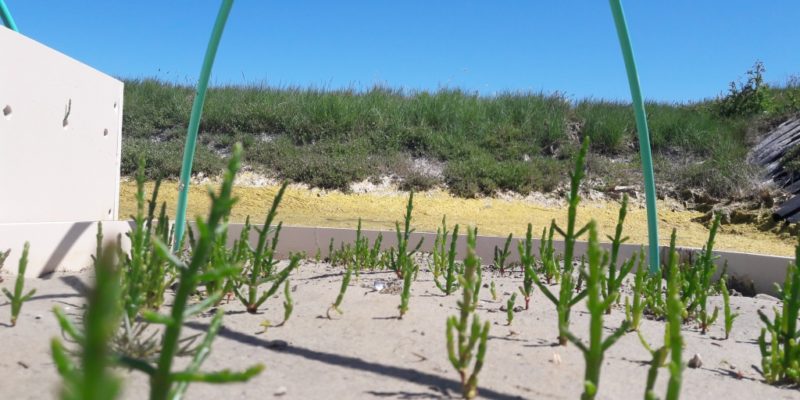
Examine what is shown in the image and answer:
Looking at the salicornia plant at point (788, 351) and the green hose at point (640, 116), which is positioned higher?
the green hose at point (640, 116)

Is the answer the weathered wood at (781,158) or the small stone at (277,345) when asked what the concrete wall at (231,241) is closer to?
the small stone at (277,345)

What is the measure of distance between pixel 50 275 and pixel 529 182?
8.72 m

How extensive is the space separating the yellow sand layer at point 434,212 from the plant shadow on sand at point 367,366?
6.04m

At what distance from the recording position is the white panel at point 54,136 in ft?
11.2

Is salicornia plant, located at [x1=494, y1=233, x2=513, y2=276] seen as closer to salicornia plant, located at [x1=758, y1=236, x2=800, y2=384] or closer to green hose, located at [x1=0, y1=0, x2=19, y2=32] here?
salicornia plant, located at [x1=758, y1=236, x2=800, y2=384]

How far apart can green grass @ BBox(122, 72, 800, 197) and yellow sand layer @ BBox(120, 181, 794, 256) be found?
490 mm

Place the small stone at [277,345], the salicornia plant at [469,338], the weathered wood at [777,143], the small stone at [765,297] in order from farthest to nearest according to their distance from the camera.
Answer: the weathered wood at [777,143]
the small stone at [765,297]
the small stone at [277,345]
the salicornia plant at [469,338]

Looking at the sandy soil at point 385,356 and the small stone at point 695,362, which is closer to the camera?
the sandy soil at point 385,356

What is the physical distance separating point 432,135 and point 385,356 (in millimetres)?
10287

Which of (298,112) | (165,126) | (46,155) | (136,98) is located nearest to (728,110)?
(298,112)

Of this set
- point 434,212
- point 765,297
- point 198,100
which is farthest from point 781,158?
point 198,100

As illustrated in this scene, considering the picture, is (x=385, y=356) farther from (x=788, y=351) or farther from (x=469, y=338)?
(x=788, y=351)

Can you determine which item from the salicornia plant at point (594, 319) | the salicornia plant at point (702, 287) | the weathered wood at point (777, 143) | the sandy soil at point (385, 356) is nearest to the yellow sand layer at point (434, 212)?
the weathered wood at point (777, 143)

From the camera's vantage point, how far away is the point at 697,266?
312cm
